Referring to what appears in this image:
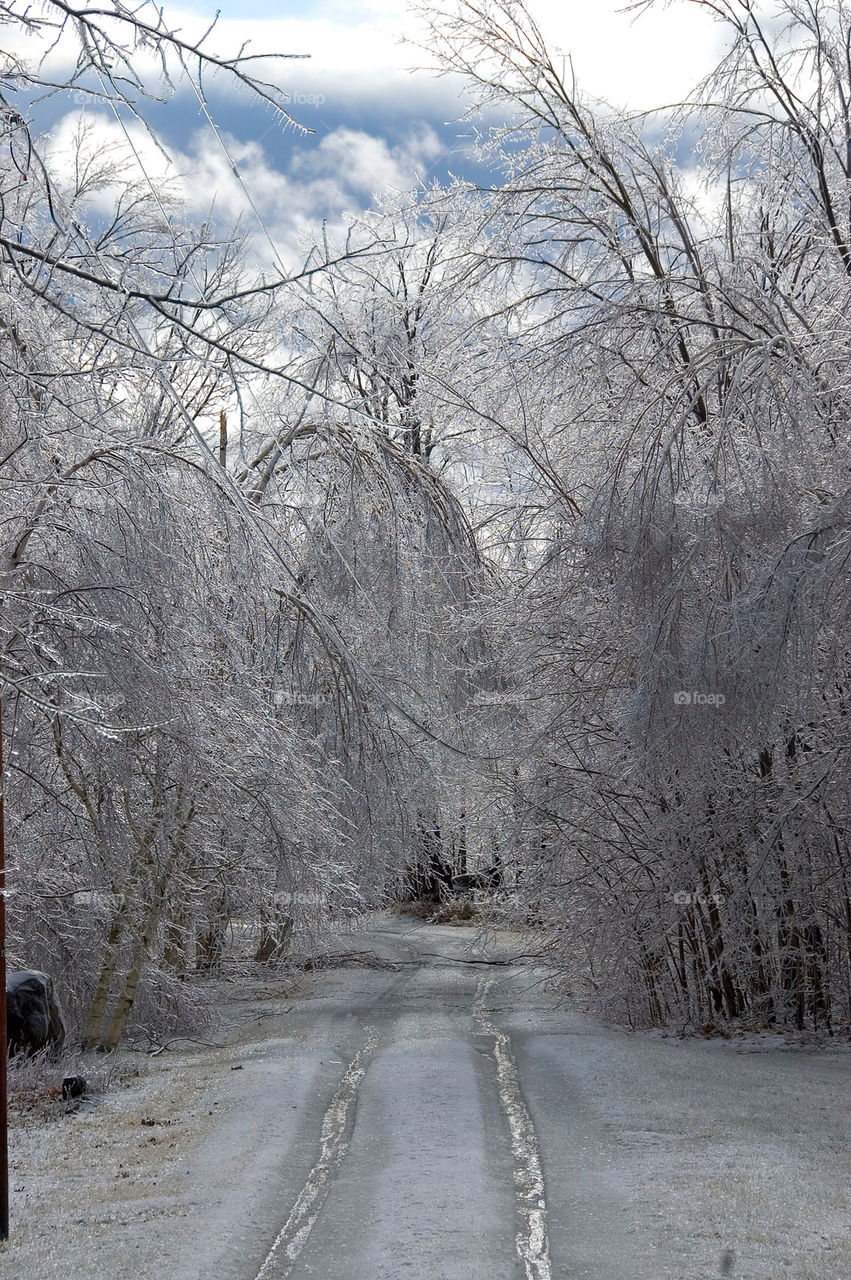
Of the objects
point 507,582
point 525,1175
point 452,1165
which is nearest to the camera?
point 525,1175

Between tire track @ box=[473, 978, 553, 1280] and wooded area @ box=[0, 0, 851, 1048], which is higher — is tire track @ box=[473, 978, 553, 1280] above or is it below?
below

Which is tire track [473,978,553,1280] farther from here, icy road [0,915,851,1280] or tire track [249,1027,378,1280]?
tire track [249,1027,378,1280]

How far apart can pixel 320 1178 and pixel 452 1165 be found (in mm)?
724

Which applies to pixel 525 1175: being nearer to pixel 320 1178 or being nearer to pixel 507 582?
pixel 320 1178

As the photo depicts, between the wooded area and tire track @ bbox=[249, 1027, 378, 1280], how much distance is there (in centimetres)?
169

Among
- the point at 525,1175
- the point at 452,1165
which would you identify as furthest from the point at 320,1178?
the point at 525,1175

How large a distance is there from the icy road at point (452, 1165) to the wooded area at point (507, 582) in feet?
4.88

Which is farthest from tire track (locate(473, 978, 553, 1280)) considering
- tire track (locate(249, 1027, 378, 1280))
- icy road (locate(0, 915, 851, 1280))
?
tire track (locate(249, 1027, 378, 1280))

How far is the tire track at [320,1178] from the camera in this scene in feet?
16.8

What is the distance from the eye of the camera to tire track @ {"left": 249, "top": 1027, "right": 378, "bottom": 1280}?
511 cm

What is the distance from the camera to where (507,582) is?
11602mm

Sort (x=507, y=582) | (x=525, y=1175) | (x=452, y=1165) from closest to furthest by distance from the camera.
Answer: (x=525, y=1175)
(x=452, y=1165)
(x=507, y=582)

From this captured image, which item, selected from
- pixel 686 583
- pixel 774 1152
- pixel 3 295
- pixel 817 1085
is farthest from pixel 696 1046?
pixel 3 295

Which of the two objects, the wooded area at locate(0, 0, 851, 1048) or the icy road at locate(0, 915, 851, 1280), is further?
the wooded area at locate(0, 0, 851, 1048)
